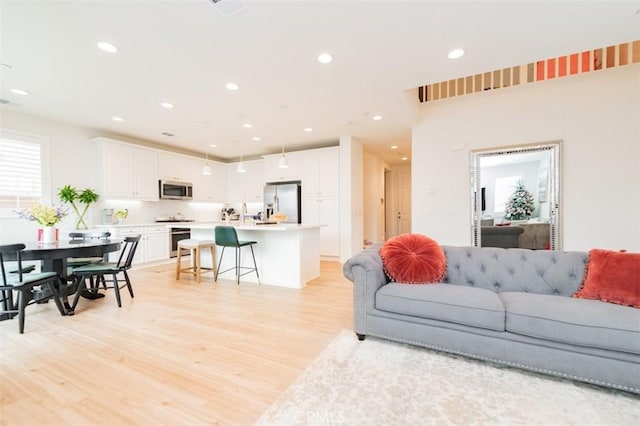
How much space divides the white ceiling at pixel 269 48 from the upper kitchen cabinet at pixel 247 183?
2999 millimetres

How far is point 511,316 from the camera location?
70.3 inches

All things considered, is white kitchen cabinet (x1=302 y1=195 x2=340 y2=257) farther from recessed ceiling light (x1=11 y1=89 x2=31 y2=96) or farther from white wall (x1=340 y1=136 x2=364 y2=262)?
recessed ceiling light (x1=11 y1=89 x2=31 y2=96)

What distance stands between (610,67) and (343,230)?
4.61 meters

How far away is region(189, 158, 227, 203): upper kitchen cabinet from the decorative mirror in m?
5.74

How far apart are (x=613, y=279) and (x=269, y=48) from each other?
337 cm

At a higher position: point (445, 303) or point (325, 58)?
point (325, 58)

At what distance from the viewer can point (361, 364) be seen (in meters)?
1.92

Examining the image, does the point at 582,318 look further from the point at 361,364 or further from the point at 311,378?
the point at 311,378

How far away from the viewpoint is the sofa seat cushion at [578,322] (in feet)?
5.02

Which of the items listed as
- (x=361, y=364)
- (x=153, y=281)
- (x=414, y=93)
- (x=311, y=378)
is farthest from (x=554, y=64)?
(x=153, y=281)

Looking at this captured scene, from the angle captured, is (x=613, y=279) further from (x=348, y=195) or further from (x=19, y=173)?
(x=19, y=173)

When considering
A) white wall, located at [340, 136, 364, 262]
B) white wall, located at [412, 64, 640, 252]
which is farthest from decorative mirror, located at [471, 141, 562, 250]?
white wall, located at [340, 136, 364, 262]

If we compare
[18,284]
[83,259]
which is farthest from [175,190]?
[18,284]

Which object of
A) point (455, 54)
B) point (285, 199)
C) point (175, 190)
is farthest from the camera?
point (285, 199)
